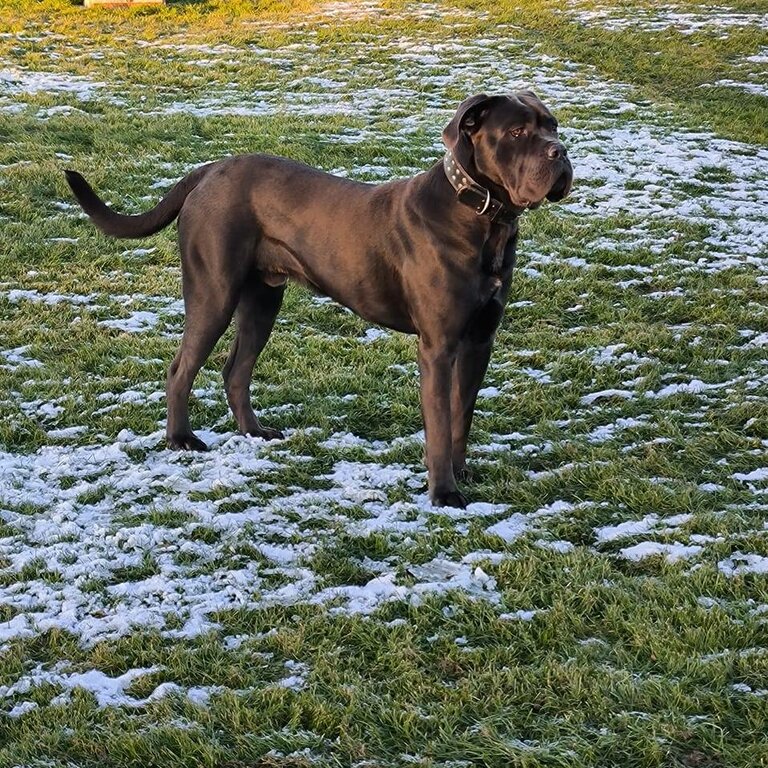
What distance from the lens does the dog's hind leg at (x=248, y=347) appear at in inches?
195

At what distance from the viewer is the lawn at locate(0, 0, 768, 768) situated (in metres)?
2.79

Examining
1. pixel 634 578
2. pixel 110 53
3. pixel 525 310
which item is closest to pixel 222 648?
pixel 634 578

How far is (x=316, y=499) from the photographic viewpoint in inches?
168

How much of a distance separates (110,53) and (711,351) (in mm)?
12097

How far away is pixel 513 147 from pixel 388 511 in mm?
1624

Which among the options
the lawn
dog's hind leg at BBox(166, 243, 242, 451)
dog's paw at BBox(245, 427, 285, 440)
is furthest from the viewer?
dog's paw at BBox(245, 427, 285, 440)

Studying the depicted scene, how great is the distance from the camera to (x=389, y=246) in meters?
4.29

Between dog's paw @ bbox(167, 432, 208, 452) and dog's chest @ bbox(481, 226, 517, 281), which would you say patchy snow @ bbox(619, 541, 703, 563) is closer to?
dog's chest @ bbox(481, 226, 517, 281)

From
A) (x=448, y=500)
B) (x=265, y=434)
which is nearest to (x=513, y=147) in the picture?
(x=448, y=500)

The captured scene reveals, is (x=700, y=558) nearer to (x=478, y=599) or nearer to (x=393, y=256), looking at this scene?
(x=478, y=599)

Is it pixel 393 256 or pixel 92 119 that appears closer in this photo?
pixel 393 256

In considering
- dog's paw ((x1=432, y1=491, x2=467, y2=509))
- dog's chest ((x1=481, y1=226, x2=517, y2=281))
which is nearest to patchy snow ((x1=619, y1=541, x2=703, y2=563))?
dog's paw ((x1=432, y1=491, x2=467, y2=509))

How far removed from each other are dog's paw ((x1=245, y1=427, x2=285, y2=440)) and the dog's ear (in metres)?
1.77

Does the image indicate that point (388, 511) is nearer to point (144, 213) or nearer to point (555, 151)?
point (555, 151)
